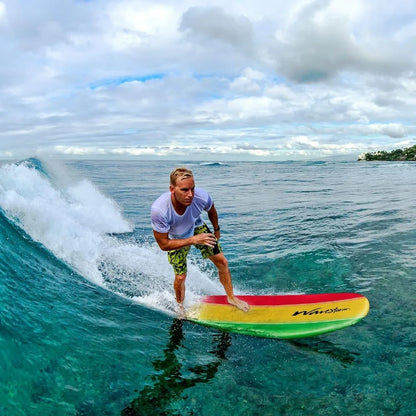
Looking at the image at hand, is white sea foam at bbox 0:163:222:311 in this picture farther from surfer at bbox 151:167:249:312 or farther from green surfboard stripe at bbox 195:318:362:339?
green surfboard stripe at bbox 195:318:362:339

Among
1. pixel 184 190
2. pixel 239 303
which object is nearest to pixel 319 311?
pixel 239 303

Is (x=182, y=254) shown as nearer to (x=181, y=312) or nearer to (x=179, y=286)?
(x=179, y=286)

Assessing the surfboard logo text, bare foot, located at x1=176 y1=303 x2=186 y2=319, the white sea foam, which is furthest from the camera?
the white sea foam

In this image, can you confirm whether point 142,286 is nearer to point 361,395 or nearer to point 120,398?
point 120,398

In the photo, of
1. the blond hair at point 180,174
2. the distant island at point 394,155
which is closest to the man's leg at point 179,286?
the blond hair at point 180,174

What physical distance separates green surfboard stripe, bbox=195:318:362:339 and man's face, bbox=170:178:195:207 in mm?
2001

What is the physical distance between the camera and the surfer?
15.2 feet

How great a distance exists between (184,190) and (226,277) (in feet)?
5.68

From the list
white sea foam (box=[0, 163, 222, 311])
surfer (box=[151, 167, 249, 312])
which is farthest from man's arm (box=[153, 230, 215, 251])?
white sea foam (box=[0, 163, 222, 311])

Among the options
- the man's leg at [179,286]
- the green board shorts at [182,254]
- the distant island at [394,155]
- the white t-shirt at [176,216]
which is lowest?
the man's leg at [179,286]

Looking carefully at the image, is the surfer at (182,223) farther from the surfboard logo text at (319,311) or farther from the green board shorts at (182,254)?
the surfboard logo text at (319,311)

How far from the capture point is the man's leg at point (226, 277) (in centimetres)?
545

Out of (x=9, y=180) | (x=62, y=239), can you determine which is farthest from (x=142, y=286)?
(x=9, y=180)

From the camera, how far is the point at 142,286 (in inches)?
277
